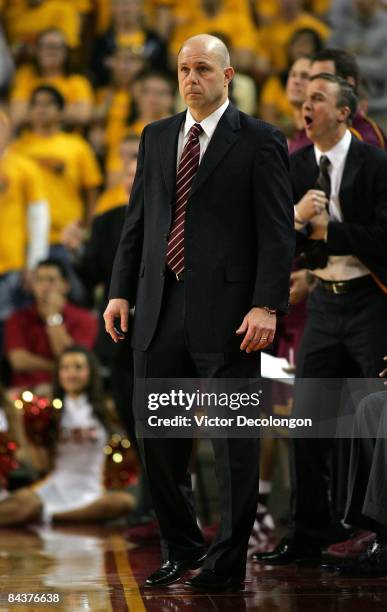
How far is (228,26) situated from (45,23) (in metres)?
1.57

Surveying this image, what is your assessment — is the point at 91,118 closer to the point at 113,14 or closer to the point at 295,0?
the point at 113,14

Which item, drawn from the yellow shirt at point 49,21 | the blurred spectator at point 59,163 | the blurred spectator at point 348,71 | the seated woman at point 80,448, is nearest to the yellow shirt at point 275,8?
the yellow shirt at point 49,21

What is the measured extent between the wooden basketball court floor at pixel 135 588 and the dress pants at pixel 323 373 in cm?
27

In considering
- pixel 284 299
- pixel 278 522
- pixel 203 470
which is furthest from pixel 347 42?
pixel 284 299

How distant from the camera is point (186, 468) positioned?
4648 millimetres

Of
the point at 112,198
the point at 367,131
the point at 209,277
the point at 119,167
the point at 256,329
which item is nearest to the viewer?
the point at 256,329

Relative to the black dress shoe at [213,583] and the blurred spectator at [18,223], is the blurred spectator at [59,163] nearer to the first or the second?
the blurred spectator at [18,223]

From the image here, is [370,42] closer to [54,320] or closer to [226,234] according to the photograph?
[54,320]

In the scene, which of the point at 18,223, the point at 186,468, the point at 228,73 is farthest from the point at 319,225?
the point at 18,223

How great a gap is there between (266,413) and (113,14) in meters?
5.81

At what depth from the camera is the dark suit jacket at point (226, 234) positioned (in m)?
4.45

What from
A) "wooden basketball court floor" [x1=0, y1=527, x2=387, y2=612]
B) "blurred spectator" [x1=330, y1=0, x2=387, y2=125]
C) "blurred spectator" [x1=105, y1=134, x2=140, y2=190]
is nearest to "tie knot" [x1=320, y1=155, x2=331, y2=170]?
"wooden basketball court floor" [x1=0, y1=527, x2=387, y2=612]

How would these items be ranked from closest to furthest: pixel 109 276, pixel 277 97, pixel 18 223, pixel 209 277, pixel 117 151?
1. pixel 209 277
2. pixel 109 276
3. pixel 18 223
4. pixel 117 151
5. pixel 277 97

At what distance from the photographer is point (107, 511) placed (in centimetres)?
723
